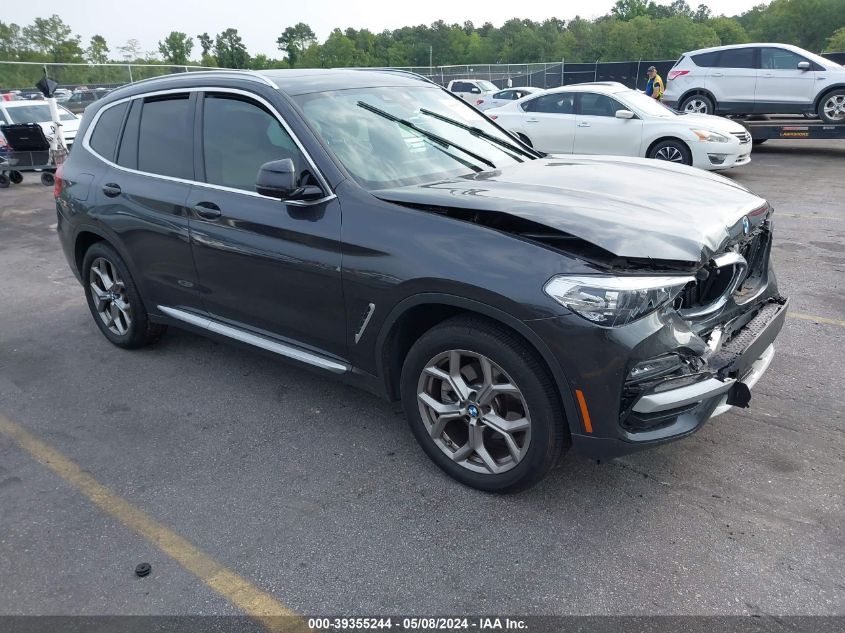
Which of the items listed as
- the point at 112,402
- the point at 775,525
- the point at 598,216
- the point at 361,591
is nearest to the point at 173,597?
the point at 361,591

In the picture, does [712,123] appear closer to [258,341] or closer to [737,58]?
[737,58]

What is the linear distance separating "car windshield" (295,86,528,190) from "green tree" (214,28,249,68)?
311 ft

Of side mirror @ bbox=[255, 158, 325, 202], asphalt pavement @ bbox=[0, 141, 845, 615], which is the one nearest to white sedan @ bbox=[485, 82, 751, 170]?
asphalt pavement @ bbox=[0, 141, 845, 615]

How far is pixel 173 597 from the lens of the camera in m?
2.66

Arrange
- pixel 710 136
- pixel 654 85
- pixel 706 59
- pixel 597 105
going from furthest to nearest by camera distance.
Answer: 1. pixel 654 85
2. pixel 706 59
3. pixel 597 105
4. pixel 710 136

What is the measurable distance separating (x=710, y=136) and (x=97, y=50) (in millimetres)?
93685

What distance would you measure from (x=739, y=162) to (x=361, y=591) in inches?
433

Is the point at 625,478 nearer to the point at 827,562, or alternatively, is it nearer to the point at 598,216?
the point at 827,562

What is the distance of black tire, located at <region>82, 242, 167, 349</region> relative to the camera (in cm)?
473

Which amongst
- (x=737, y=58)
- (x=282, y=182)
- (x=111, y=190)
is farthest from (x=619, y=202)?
(x=737, y=58)

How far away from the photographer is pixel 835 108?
45.3ft

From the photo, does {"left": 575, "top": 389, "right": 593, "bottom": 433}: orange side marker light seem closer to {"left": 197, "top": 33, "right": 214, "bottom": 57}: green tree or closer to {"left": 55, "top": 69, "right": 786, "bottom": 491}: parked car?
{"left": 55, "top": 69, "right": 786, "bottom": 491}: parked car

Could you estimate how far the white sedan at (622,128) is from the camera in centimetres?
1114

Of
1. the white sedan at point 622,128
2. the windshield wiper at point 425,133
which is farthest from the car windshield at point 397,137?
the white sedan at point 622,128
